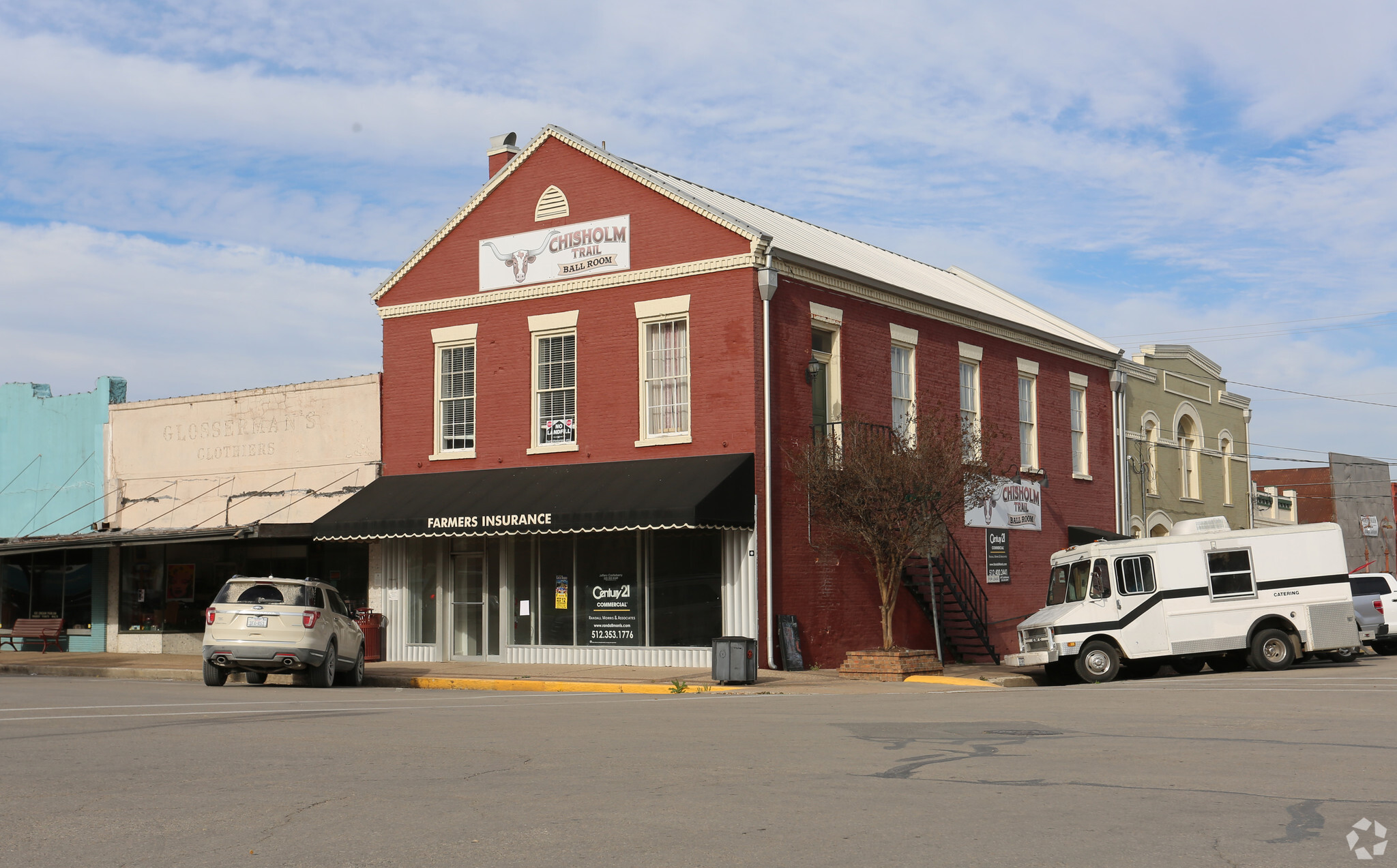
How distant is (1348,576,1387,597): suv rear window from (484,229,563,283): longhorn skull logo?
17.6 m

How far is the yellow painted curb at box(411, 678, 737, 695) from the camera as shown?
2016 centimetres

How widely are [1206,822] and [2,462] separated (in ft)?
106

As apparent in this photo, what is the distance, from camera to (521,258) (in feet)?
85.1

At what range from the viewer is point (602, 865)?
20.6 feet

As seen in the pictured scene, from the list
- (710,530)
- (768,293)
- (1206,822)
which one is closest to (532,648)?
(710,530)

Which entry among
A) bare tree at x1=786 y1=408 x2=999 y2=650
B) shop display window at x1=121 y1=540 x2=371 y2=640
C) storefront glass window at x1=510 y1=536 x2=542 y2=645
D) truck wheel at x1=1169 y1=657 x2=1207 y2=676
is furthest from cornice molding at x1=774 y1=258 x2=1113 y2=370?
shop display window at x1=121 y1=540 x2=371 y2=640

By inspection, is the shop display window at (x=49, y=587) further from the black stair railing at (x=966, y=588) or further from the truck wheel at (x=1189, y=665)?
the truck wheel at (x=1189, y=665)

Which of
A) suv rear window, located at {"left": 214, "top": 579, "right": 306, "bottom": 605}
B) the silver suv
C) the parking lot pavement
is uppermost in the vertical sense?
suv rear window, located at {"left": 214, "top": 579, "right": 306, "bottom": 605}

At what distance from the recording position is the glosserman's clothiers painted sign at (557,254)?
24672 millimetres

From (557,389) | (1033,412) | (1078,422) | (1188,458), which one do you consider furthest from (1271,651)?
(1188,458)

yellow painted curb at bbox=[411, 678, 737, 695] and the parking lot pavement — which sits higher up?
the parking lot pavement

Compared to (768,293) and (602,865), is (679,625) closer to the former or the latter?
(768,293)

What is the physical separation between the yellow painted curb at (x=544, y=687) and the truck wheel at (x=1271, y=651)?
349 inches

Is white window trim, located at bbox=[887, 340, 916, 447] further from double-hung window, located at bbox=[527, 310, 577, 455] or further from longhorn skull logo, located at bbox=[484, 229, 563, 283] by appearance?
longhorn skull logo, located at bbox=[484, 229, 563, 283]
